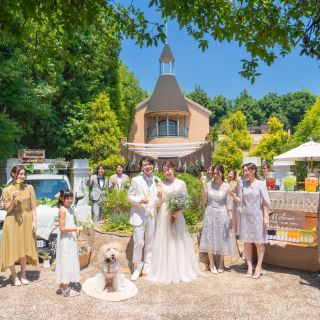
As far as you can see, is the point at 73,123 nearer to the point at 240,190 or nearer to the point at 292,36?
the point at 240,190

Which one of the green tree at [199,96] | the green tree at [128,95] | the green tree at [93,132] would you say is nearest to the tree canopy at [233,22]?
the green tree at [93,132]

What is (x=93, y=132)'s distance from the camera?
20641 millimetres

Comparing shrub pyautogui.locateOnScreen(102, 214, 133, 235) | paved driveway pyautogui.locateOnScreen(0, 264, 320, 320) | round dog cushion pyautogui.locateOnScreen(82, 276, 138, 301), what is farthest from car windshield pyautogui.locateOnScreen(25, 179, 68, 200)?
round dog cushion pyautogui.locateOnScreen(82, 276, 138, 301)

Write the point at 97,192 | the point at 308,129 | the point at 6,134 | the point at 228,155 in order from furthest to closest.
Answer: the point at 228,155
the point at 308,129
the point at 6,134
the point at 97,192

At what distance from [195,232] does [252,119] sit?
5670 centimetres

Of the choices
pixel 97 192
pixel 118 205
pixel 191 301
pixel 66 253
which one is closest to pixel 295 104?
pixel 97 192

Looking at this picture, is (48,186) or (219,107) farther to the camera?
(219,107)

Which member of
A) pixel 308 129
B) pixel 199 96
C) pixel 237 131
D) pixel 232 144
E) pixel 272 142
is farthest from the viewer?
pixel 199 96

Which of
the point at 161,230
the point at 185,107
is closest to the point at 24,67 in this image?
the point at 161,230

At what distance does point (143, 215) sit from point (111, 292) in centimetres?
147

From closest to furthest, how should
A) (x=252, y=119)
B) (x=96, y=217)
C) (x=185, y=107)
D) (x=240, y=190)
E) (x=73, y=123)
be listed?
1. (x=240, y=190)
2. (x=96, y=217)
3. (x=73, y=123)
4. (x=185, y=107)
5. (x=252, y=119)

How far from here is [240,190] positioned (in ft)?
23.8

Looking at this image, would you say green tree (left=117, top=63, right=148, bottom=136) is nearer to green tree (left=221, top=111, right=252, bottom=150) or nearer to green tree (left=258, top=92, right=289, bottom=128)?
green tree (left=221, top=111, right=252, bottom=150)

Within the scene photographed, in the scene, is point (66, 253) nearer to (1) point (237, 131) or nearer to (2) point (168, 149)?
(2) point (168, 149)
